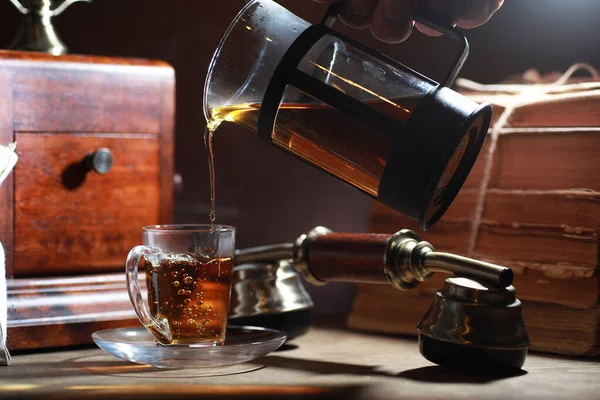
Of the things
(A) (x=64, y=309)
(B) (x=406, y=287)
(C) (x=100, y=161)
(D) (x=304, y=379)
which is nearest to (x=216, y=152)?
(C) (x=100, y=161)

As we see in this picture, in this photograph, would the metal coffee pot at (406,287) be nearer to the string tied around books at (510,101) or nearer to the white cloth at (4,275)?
the string tied around books at (510,101)

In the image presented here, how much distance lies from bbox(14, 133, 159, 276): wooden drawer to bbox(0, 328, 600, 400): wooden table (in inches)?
6.0

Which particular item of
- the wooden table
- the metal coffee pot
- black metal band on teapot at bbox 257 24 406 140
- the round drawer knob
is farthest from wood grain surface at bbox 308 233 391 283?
the round drawer knob

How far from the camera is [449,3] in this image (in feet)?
3.32

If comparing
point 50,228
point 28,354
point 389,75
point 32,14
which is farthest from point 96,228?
point 389,75

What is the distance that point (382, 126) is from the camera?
A: 0.92 metres

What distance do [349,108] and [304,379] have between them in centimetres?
33

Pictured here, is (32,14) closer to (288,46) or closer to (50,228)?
(50,228)

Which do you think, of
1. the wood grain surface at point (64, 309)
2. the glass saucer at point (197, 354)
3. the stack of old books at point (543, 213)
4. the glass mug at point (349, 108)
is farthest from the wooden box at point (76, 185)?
the stack of old books at point (543, 213)

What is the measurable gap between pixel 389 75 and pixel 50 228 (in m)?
0.57

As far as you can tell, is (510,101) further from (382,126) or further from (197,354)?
(197,354)

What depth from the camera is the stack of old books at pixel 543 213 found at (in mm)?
1137

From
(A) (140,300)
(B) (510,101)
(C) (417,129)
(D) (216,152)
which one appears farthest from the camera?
(D) (216,152)

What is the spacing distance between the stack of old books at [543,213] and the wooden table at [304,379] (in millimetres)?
77
